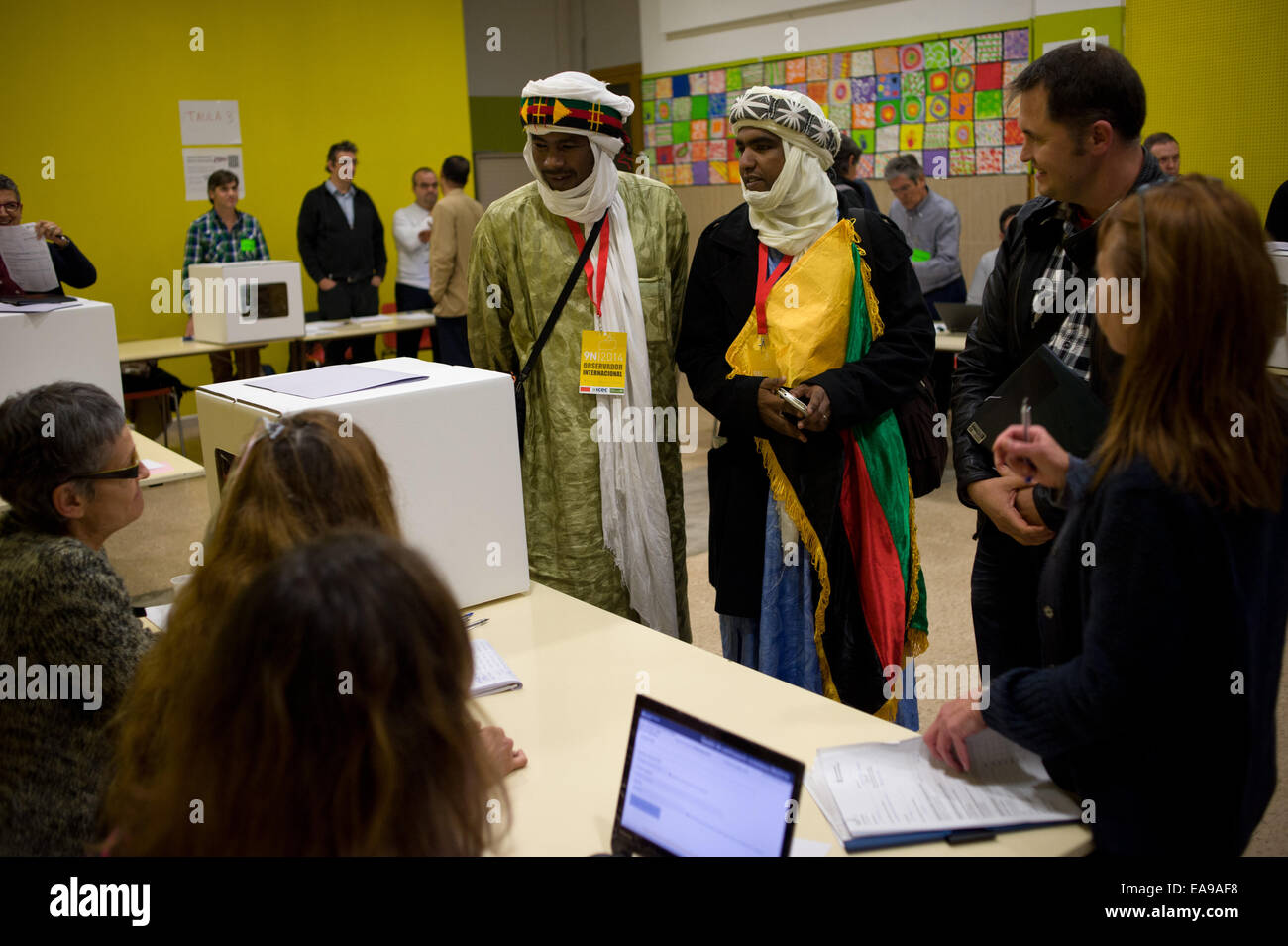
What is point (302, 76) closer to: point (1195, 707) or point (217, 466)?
point (217, 466)

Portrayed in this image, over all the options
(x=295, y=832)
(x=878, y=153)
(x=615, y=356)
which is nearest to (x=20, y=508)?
(x=295, y=832)

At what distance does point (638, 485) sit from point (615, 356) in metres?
0.32

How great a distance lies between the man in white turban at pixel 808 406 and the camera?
2.42 metres

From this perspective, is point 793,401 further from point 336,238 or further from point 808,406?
point 336,238

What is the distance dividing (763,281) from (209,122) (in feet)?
23.0

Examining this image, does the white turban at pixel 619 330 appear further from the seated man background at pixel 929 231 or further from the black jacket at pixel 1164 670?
the seated man background at pixel 929 231

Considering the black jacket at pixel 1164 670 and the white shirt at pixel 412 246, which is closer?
the black jacket at pixel 1164 670

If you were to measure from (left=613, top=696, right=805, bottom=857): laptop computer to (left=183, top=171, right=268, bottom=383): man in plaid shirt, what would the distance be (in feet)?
A: 21.1

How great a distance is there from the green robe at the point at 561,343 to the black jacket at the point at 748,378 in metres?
0.22

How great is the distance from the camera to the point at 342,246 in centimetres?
806

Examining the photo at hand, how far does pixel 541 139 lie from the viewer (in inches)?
104

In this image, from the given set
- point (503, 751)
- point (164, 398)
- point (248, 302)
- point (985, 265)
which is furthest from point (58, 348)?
point (985, 265)

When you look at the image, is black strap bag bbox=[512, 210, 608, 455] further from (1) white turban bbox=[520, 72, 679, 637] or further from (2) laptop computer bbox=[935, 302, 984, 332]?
(2) laptop computer bbox=[935, 302, 984, 332]

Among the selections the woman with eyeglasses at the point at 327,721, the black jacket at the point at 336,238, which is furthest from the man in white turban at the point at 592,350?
the black jacket at the point at 336,238
